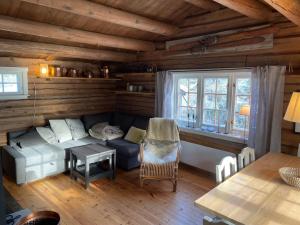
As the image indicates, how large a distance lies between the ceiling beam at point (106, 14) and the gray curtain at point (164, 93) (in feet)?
2.56

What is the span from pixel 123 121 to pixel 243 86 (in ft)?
8.14

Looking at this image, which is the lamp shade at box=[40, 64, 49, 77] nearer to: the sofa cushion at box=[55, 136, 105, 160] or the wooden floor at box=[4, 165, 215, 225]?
the sofa cushion at box=[55, 136, 105, 160]

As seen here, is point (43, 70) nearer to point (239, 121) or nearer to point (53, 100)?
point (53, 100)

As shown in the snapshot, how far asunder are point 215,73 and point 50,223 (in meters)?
3.01

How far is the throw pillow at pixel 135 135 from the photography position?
4273 millimetres

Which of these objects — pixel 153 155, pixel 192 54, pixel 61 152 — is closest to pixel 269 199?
pixel 153 155

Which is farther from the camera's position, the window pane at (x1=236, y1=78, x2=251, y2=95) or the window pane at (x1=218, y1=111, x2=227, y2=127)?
the window pane at (x1=218, y1=111, x2=227, y2=127)

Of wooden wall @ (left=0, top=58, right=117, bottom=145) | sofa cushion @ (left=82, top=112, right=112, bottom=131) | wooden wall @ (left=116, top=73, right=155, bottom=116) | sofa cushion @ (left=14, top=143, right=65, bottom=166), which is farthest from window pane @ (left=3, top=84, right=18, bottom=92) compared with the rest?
wooden wall @ (left=116, top=73, right=155, bottom=116)

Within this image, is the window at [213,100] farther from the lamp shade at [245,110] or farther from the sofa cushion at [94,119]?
the sofa cushion at [94,119]

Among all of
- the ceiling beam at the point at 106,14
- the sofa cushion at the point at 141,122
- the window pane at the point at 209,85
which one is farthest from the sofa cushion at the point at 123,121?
the ceiling beam at the point at 106,14

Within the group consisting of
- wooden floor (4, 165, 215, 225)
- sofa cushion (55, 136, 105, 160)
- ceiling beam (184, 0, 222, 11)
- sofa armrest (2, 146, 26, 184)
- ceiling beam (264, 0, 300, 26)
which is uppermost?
ceiling beam (184, 0, 222, 11)

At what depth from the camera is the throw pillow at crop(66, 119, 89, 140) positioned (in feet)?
14.5

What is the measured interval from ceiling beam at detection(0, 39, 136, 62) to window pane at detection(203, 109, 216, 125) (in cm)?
195

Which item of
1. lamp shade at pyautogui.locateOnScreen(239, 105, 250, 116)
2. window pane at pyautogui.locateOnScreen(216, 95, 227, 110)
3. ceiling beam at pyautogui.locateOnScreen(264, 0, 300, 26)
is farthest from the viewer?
window pane at pyautogui.locateOnScreen(216, 95, 227, 110)
